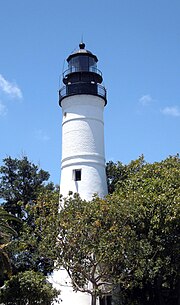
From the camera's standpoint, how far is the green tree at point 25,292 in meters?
21.2

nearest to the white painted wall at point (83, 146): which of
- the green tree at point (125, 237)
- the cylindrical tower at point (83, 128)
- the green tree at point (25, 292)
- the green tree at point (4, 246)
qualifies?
the cylindrical tower at point (83, 128)

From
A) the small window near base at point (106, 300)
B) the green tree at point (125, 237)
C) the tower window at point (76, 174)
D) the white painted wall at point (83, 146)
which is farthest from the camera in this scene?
the tower window at point (76, 174)

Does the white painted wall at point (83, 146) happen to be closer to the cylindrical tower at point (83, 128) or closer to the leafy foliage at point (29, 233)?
the cylindrical tower at point (83, 128)

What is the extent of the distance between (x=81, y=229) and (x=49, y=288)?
4142 millimetres

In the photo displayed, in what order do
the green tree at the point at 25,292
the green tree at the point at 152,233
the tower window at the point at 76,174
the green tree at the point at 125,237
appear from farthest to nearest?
the tower window at the point at 76,174 < the green tree at the point at 25,292 < the green tree at the point at 152,233 < the green tree at the point at 125,237

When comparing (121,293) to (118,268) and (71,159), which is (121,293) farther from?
(71,159)

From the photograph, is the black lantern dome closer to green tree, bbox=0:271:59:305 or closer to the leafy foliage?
the leafy foliage

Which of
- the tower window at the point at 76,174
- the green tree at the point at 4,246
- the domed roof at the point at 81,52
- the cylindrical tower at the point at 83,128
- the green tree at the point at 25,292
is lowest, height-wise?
the green tree at the point at 25,292

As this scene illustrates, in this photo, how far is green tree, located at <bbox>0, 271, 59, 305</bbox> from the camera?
21.2 m

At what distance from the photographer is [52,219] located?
21.3m

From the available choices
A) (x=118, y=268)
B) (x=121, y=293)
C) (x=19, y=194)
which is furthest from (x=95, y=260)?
(x=19, y=194)

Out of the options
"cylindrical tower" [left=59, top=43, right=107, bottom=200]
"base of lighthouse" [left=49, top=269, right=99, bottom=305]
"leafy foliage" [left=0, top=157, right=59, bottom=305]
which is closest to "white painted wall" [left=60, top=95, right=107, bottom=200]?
"cylindrical tower" [left=59, top=43, right=107, bottom=200]

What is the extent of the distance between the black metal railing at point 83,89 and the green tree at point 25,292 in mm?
11886

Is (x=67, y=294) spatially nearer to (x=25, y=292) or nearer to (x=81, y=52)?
(x=25, y=292)
